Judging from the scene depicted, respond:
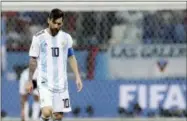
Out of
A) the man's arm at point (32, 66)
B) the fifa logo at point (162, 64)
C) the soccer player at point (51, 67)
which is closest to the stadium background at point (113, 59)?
the fifa logo at point (162, 64)

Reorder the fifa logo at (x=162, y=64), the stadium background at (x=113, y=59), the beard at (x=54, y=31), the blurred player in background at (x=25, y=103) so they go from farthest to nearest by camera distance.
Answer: the fifa logo at (x=162, y=64), the blurred player in background at (x=25, y=103), the stadium background at (x=113, y=59), the beard at (x=54, y=31)

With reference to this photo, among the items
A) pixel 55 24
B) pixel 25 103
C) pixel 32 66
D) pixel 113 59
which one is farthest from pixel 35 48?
pixel 113 59

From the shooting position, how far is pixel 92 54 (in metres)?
12.5

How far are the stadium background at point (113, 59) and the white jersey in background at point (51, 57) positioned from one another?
2835 millimetres

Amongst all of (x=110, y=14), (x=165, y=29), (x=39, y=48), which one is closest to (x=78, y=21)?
(x=110, y=14)

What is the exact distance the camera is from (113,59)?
12984 millimetres

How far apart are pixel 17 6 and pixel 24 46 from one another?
1.92 m

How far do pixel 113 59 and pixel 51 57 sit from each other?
14.3 ft

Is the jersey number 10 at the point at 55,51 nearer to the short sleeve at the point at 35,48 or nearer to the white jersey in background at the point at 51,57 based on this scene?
the white jersey in background at the point at 51,57

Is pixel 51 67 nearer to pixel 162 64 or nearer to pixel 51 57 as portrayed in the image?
pixel 51 57

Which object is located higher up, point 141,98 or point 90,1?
point 90,1

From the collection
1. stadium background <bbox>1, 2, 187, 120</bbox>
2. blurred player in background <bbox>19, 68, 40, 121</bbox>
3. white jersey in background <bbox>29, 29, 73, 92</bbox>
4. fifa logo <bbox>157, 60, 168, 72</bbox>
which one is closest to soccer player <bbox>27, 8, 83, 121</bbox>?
white jersey in background <bbox>29, 29, 73, 92</bbox>

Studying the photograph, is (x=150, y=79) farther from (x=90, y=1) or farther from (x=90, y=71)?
(x=90, y=1)

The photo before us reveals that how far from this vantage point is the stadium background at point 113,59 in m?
12.0
